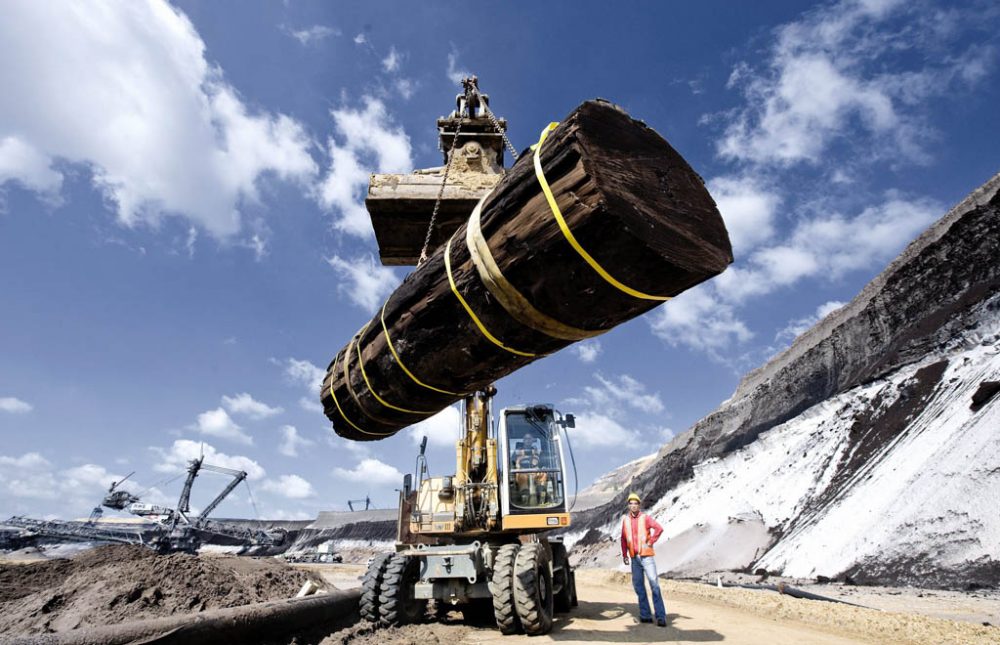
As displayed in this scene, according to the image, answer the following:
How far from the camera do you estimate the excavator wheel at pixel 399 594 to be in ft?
19.6

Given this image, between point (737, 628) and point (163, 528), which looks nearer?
point (737, 628)

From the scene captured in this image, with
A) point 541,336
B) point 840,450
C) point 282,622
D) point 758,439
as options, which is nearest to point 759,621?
point 282,622

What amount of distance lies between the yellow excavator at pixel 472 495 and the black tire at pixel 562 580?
0.01 m

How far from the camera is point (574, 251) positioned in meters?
2.20

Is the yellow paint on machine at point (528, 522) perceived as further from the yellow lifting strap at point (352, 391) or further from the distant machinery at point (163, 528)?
the distant machinery at point (163, 528)

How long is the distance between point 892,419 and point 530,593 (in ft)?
40.4

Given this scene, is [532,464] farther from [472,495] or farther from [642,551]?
[642,551]

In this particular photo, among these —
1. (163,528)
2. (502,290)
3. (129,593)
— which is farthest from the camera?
(163,528)

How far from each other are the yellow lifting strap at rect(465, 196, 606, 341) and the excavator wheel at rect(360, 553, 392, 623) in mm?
4886

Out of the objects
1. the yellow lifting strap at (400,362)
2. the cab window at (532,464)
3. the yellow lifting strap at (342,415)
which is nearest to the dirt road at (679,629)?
the cab window at (532,464)

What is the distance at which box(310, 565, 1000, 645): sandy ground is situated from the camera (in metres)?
5.41

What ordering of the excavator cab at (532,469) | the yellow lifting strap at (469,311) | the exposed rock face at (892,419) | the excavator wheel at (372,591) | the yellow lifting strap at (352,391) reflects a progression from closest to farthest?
the yellow lifting strap at (469,311) < the yellow lifting strap at (352,391) < the excavator wheel at (372,591) < the excavator cab at (532,469) < the exposed rock face at (892,419)

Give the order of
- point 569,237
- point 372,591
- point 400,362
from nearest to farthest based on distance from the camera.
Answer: point 569,237 → point 400,362 → point 372,591

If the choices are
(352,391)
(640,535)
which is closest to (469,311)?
(352,391)
